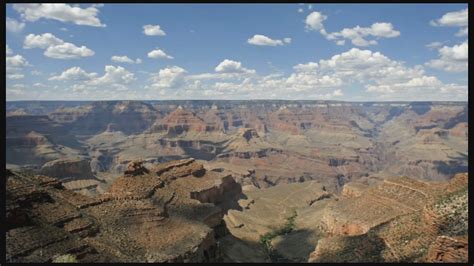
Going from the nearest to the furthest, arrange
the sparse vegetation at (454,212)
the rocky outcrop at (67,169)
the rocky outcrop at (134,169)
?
the sparse vegetation at (454,212) < the rocky outcrop at (134,169) < the rocky outcrop at (67,169)

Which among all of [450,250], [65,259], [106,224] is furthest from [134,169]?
[450,250]

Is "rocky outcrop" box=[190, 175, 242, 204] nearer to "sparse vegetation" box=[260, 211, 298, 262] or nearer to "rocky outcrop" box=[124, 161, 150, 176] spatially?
"sparse vegetation" box=[260, 211, 298, 262]

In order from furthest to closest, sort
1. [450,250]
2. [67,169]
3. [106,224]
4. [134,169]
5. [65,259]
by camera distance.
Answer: [67,169]
[134,169]
[106,224]
[65,259]
[450,250]

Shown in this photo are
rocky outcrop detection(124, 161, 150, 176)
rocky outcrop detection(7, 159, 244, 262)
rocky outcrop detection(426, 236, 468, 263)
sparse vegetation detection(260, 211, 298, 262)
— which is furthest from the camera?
sparse vegetation detection(260, 211, 298, 262)

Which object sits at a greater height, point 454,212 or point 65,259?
point 454,212

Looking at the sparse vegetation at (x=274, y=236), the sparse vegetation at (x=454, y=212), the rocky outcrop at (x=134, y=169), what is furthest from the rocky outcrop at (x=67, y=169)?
the sparse vegetation at (x=454, y=212)

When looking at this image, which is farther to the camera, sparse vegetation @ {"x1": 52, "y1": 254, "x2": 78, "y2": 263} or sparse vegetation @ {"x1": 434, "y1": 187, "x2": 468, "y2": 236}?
sparse vegetation @ {"x1": 434, "y1": 187, "x2": 468, "y2": 236}

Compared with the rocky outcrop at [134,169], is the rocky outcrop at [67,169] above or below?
below

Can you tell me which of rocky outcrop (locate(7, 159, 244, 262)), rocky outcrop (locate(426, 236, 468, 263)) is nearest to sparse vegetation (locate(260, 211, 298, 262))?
rocky outcrop (locate(7, 159, 244, 262))

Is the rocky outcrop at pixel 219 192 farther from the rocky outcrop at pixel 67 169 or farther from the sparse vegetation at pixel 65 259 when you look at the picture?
the rocky outcrop at pixel 67 169

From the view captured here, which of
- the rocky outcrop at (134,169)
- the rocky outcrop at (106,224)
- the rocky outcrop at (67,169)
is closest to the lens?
the rocky outcrop at (106,224)

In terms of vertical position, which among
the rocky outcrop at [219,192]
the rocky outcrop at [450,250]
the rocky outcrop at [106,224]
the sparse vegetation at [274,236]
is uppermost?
the rocky outcrop at [450,250]

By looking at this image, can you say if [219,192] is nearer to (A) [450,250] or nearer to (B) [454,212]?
(B) [454,212]

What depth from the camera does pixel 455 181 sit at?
2019 inches
